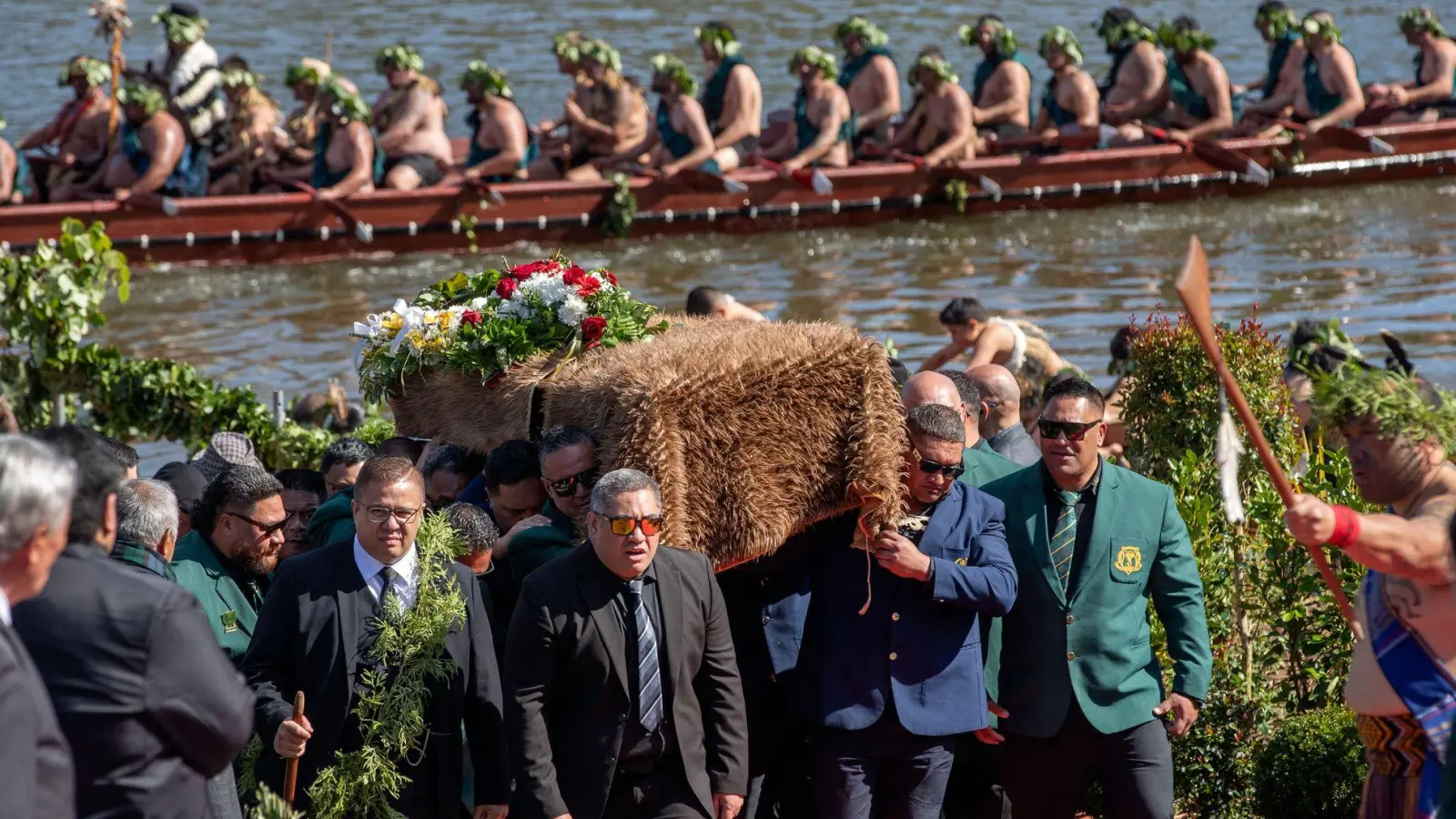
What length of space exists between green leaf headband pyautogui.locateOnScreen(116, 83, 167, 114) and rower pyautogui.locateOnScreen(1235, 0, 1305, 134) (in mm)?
11644

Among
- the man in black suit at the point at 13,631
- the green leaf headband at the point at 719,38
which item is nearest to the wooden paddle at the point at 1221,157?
the green leaf headband at the point at 719,38

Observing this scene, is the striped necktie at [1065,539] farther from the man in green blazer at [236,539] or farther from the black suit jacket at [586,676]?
the man in green blazer at [236,539]

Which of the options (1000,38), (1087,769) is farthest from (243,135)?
(1087,769)

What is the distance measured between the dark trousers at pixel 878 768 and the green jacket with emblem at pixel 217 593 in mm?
1853

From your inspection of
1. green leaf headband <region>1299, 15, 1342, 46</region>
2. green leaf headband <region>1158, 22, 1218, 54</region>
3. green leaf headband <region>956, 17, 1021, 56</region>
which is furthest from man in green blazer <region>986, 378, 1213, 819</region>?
green leaf headband <region>1299, 15, 1342, 46</region>

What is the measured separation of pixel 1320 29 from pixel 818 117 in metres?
5.66

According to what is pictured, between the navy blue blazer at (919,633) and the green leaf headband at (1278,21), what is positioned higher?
the green leaf headband at (1278,21)

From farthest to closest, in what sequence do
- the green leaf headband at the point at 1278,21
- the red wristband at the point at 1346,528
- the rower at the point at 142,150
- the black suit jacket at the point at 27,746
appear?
the green leaf headband at the point at 1278,21 < the rower at the point at 142,150 < the red wristband at the point at 1346,528 < the black suit jacket at the point at 27,746

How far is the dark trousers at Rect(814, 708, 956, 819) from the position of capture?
580 cm

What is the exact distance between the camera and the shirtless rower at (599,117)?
18719 mm

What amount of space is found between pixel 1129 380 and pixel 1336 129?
44.9 ft

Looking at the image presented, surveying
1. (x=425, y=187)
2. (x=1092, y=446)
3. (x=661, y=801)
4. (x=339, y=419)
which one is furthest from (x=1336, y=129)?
(x=661, y=801)

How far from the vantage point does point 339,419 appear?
426 inches

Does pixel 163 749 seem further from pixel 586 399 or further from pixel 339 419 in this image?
pixel 339 419
